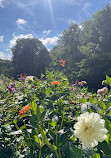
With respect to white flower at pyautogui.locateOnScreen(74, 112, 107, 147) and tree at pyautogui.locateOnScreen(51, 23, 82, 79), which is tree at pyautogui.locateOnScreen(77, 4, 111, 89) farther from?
white flower at pyautogui.locateOnScreen(74, 112, 107, 147)

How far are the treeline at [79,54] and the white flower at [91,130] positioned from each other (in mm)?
5778

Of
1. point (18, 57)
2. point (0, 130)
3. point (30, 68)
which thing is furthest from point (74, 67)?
point (0, 130)

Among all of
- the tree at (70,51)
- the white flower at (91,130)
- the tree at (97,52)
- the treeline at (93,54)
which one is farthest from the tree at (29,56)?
the white flower at (91,130)

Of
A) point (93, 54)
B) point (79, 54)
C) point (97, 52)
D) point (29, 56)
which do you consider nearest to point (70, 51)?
point (79, 54)

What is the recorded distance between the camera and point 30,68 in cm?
1733

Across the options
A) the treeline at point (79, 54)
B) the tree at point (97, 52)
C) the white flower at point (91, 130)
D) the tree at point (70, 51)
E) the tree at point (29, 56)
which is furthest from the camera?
the tree at point (29, 56)

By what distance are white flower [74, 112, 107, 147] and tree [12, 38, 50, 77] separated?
50.7 feet

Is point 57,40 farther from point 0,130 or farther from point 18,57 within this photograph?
point 0,130

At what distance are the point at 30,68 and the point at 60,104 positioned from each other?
16.2 meters

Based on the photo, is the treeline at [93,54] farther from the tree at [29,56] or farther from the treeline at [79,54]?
the tree at [29,56]

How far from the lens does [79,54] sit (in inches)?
555

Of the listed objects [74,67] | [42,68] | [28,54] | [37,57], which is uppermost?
[28,54]

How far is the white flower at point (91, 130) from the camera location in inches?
20.6

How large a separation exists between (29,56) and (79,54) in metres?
7.37
